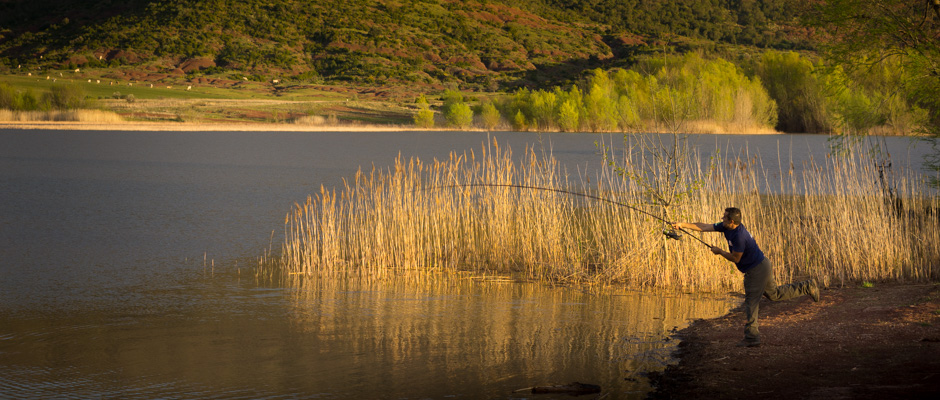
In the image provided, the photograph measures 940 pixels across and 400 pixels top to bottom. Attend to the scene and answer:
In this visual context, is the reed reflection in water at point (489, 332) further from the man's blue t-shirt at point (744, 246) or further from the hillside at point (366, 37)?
the hillside at point (366, 37)

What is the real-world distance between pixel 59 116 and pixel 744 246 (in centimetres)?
5272

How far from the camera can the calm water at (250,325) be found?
6.00m

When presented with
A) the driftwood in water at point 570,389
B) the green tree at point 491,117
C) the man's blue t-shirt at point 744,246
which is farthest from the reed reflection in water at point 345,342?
the green tree at point 491,117

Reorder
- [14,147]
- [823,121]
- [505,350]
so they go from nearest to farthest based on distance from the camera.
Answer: [505,350]
[14,147]
[823,121]

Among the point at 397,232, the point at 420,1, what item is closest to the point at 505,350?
the point at 397,232

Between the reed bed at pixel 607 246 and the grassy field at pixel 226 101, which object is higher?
the grassy field at pixel 226 101

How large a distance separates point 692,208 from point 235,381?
18.5ft

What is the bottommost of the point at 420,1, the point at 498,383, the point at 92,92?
the point at 498,383

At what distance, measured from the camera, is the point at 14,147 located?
3231cm

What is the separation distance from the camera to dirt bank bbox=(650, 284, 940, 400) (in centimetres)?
524

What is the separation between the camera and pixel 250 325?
7621 mm

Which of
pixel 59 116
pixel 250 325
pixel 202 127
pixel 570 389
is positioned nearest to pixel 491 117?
pixel 202 127

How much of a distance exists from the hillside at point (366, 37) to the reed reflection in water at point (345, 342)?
78771 millimetres

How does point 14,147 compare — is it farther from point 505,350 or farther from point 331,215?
point 505,350
